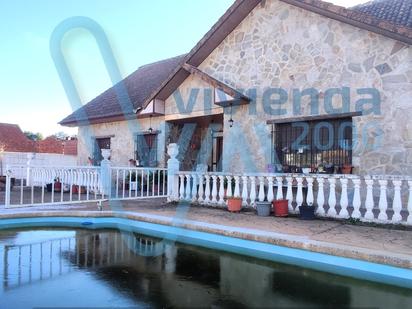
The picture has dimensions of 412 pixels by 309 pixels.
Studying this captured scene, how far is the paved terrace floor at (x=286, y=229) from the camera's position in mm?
4656

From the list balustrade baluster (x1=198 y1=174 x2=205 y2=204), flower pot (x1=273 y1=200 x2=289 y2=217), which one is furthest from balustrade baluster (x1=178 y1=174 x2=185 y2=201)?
flower pot (x1=273 y1=200 x2=289 y2=217)

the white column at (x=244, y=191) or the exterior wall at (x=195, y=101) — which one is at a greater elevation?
the exterior wall at (x=195, y=101)

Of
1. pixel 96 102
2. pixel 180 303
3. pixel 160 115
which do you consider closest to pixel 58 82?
pixel 160 115

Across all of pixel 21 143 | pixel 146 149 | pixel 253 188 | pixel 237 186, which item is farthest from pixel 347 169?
pixel 21 143

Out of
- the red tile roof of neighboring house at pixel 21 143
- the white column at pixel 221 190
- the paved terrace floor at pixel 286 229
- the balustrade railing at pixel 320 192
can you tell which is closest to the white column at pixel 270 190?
the balustrade railing at pixel 320 192

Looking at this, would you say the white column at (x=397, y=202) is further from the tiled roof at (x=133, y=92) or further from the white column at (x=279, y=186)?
the tiled roof at (x=133, y=92)

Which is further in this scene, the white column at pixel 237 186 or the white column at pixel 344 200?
the white column at pixel 237 186

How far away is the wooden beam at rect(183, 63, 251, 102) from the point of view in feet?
33.2

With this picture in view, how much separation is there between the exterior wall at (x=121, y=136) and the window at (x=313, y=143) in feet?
17.8

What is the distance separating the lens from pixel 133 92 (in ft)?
52.6

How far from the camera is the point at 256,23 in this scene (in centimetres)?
1052

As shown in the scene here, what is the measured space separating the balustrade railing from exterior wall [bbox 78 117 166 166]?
4.41m

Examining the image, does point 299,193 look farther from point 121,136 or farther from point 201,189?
point 121,136

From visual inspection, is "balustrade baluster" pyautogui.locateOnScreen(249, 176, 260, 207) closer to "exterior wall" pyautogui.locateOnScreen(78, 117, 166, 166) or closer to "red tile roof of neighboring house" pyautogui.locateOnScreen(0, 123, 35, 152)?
"exterior wall" pyautogui.locateOnScreen(78, 117, 166, 166)
